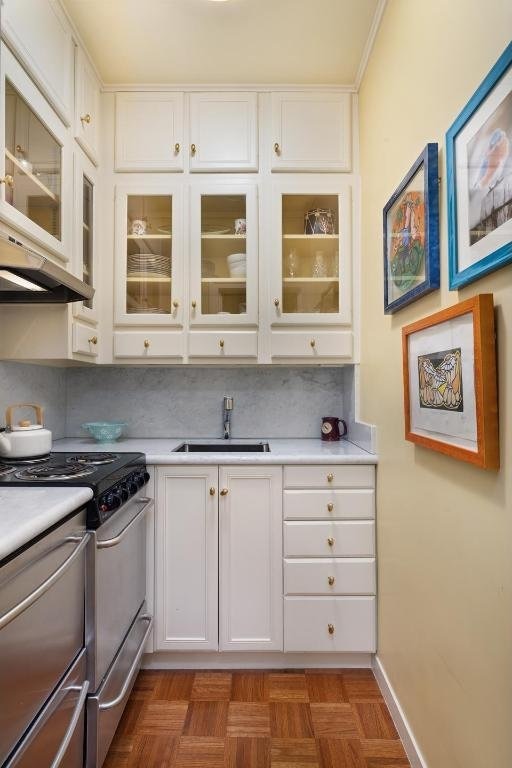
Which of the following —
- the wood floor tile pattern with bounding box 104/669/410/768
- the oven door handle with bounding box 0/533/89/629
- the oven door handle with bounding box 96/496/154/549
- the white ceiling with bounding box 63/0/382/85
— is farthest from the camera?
the white ceiling with bounding box 63/0/382/85

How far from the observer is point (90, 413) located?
8.16 feet

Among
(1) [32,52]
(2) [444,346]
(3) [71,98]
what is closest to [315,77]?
(3) [71,98]

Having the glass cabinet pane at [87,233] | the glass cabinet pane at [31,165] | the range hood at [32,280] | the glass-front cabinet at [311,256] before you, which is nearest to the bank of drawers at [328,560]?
the glass-front cabinet at [311,256]

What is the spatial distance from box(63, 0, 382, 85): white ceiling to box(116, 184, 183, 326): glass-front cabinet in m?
Result: 0.54

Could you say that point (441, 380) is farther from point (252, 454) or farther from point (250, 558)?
point (250, 558)

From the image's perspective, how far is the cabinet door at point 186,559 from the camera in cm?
185

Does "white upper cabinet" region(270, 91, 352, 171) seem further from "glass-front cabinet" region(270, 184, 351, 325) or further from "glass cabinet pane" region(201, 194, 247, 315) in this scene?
"glass cabinet pane" region(201, 194, 247, 315)

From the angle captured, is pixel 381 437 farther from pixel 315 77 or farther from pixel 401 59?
pixel 315 77

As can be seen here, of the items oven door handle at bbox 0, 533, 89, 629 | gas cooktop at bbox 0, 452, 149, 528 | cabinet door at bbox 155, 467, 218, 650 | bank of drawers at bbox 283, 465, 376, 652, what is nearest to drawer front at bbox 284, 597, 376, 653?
bank of drawers at bbox 283, 465, 376, 652

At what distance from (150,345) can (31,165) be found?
2.91ft

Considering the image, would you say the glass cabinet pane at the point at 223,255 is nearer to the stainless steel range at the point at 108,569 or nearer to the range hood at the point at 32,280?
the range hood at the point at 32,280

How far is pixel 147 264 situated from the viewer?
7.15ft

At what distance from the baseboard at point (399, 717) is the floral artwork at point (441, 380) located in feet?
3.61

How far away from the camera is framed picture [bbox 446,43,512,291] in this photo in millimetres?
871
